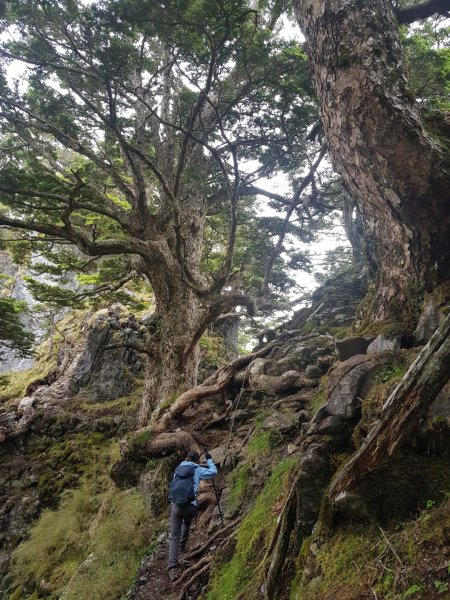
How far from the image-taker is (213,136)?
38.2 feet

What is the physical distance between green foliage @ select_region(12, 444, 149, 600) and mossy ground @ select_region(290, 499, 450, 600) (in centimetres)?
356

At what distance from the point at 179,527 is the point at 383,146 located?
238 inches

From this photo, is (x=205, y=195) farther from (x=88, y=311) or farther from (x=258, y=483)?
(x=88, y=311)

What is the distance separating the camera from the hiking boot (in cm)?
Answer: 478

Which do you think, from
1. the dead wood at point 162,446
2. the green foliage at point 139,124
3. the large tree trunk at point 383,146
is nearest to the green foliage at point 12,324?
the green foliage at point 139,124

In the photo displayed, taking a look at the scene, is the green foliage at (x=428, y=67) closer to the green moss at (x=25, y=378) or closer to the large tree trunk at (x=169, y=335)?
the large tree trunk at (x=169, y=335)

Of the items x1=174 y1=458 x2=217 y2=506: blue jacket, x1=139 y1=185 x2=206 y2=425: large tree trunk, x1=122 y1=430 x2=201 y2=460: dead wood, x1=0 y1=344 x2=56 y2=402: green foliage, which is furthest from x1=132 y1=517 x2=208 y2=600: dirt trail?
x1=0 y1=344 x2=56 y2=402: green foliage

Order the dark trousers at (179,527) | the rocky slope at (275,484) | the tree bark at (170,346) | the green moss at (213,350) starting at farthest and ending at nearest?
the green moss at (213,350) → the tree bark at (170,346) → the dark trousers at (179,527) → the rocky slope at (275,484)

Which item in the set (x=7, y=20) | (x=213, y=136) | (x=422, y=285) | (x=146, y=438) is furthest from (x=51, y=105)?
(x=422, y=285)

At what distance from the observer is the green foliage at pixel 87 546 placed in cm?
527

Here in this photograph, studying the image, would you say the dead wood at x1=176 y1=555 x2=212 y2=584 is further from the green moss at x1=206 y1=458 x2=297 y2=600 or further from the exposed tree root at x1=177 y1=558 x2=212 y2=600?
the green moss at x1=206 y1=458 x2=297 y2=600

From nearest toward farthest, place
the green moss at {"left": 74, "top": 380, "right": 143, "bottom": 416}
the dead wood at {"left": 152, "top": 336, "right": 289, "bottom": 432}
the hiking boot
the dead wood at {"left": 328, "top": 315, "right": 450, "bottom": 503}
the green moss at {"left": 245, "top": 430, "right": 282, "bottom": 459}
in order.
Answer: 1. the dead wood at {"left": 328, "top": 315, "right": 450, "bottom": 503}
2. the hiking boot
3. the green moss at {"left": 245, "top": 430, "right": 282, "bottom": 459}
4. the dead wood at {"left": 152, "top": 336, "right": 289, "bottom": 432}
5. the green moss at {"left": 74, "top": 380, "right": 143, "bottom": 416}

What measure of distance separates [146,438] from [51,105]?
8367 millimetres

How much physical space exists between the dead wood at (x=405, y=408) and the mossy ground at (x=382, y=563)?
13.6 inches
